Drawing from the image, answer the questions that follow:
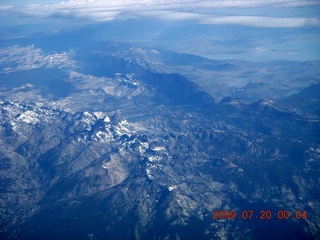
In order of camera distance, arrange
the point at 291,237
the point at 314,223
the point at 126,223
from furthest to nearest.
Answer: the point at 126,223, the point at 314,223, the point at 291,237

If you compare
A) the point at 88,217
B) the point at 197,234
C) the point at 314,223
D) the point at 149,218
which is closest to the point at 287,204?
the point at 314,223

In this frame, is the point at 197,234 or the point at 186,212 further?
the point at 186,212

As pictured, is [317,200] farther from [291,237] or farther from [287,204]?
[291,237]

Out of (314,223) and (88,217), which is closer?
(314,223)

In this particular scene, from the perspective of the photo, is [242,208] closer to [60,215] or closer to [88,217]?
[88,217]

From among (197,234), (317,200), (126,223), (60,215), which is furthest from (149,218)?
(317,200)

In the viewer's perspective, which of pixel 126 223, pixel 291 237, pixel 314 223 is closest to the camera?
pixel 291 237
